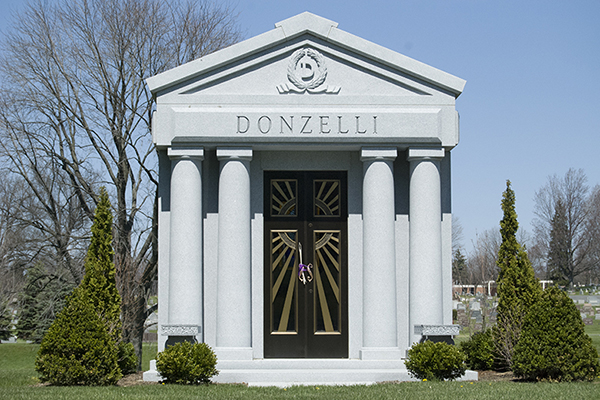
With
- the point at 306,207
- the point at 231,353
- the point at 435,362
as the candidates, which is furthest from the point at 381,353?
the point at 306,207

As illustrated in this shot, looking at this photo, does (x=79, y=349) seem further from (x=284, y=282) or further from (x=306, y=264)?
(x=306, y=264)

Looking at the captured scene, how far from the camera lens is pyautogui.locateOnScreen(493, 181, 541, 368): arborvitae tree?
12945 millimetres

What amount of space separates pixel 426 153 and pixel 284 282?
12.3 feet

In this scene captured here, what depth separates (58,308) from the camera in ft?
78.0

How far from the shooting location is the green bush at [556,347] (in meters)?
10.7

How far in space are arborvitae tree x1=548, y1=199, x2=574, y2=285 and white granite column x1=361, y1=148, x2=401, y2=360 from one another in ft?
168

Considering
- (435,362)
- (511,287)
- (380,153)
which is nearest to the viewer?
(435,362)

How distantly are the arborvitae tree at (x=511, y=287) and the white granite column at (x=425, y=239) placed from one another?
2.04m

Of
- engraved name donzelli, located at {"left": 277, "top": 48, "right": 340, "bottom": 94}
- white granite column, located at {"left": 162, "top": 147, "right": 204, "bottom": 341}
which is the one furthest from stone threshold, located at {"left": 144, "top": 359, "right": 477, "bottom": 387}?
engraved name donzelli, located at {"left": 277, "top": 48, "right": 340, "bottom": 94}

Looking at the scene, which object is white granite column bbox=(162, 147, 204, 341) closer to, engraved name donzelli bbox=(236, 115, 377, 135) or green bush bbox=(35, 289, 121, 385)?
engraved name donzelli bbox=(236, 115, 377, 135)

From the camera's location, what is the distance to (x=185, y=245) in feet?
38.4

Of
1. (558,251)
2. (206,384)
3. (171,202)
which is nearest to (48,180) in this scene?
(171,202)

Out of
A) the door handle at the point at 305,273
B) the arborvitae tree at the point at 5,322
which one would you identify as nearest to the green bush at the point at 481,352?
the door handle at the point at 305,273

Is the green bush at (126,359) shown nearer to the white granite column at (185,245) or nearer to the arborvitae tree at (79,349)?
the arborvitae tree at (79,349)
